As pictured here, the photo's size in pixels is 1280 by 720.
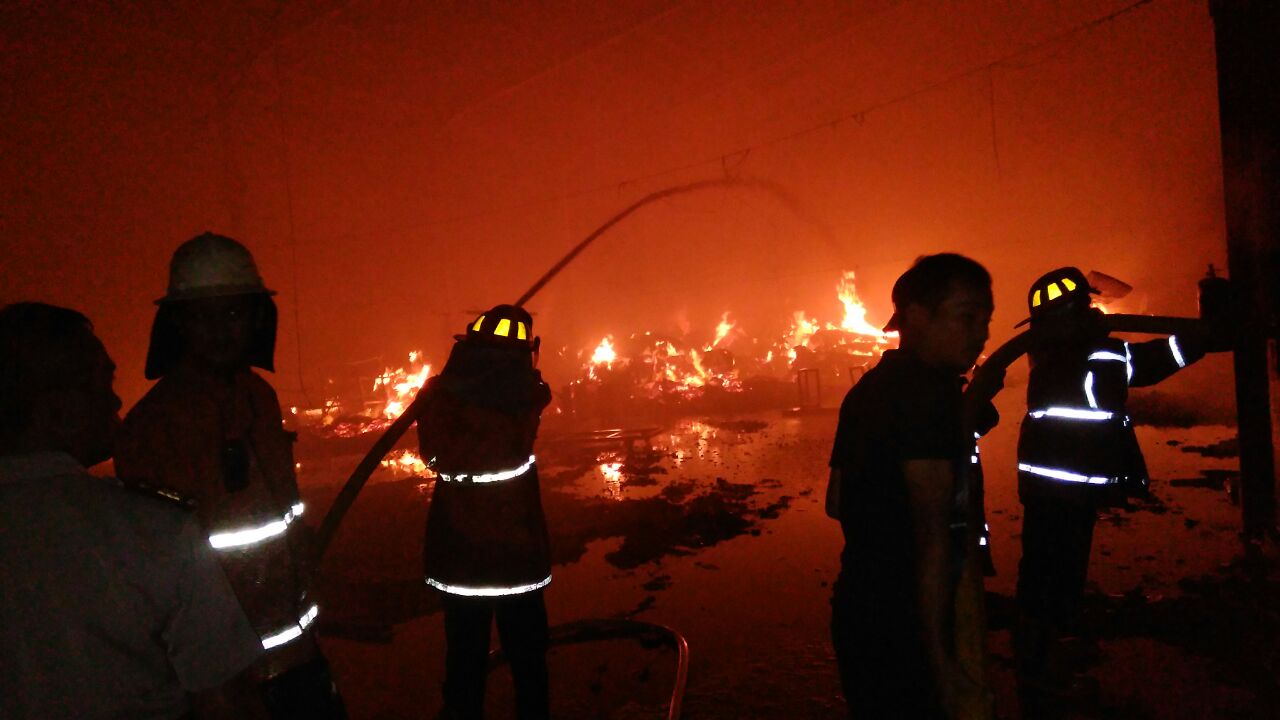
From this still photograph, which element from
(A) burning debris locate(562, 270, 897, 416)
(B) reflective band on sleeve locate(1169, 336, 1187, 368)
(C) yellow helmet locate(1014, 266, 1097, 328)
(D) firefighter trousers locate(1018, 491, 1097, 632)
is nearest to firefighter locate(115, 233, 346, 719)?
(D) firefighter trousers locate(1018, 491, 1097, 632)

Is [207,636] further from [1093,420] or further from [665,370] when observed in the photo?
[665,370]

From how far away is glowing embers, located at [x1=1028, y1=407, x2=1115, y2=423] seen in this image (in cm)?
355

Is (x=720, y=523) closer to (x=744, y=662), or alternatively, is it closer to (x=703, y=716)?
(x=744, y=662)

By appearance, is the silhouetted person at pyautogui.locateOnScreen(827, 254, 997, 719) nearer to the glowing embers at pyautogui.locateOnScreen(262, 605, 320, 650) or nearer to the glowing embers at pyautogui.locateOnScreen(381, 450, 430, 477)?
the glowing embers at pyautogui.locateOnScreen(262, 605, 320, 650)

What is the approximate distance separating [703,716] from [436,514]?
7.02 ft

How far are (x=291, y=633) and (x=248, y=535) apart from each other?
1.43ft

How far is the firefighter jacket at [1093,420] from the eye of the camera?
354 cm

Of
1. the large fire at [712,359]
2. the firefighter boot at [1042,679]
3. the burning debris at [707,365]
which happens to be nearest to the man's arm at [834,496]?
the firefighter boot at [1042,679]

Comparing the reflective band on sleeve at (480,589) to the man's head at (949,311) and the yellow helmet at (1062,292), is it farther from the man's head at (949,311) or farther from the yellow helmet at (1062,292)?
the yellow helmet at (1062,292)

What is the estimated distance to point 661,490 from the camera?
30.0 ft

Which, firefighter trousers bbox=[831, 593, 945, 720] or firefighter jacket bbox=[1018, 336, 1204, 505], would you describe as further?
firefighter jacket bbox=[1018, 336, 1204, 505]

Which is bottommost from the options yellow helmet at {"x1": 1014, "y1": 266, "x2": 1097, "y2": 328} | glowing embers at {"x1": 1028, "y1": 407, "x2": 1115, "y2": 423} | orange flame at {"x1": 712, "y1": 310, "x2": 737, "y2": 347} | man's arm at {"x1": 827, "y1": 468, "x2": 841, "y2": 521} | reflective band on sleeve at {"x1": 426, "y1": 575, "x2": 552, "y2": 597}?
reflective band on sleeve at {"x1": 426, "y1": 575, "x2": 552, "y2": 597}

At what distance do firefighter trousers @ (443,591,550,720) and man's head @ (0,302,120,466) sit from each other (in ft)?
6.52

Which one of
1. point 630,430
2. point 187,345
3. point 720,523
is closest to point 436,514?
point 187,345
